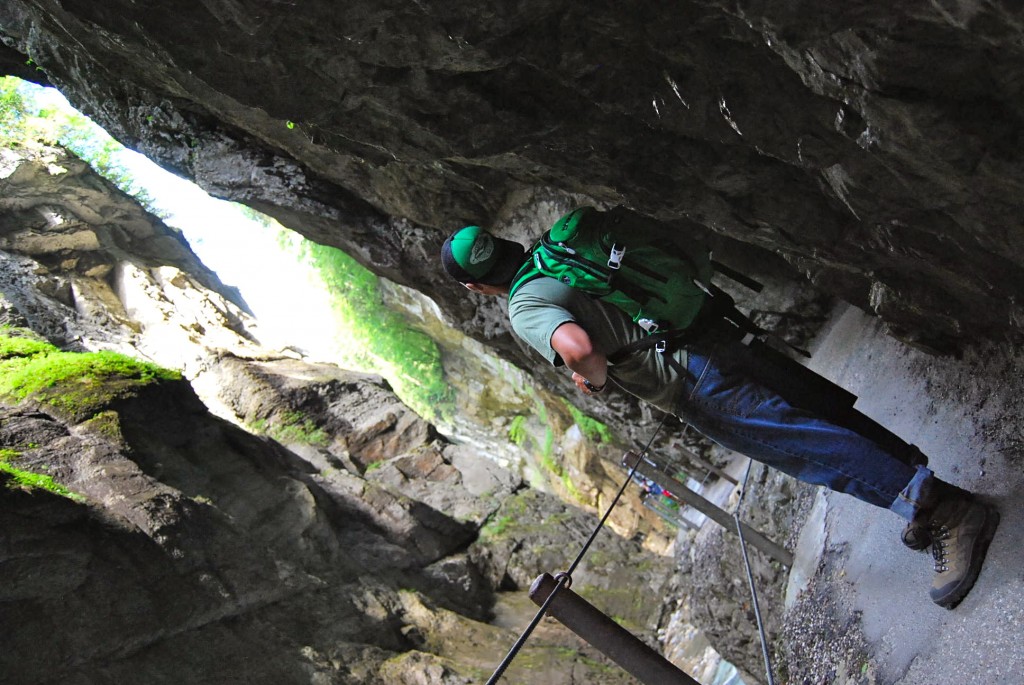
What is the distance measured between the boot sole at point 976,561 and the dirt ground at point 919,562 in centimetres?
3

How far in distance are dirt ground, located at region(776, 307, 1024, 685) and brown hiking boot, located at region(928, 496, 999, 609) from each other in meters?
0.05

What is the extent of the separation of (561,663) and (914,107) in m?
6.60

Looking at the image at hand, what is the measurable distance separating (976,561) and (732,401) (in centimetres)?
138

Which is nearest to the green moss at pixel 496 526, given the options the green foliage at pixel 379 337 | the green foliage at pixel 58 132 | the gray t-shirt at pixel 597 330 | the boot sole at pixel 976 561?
the gray t-shirt at pixel 597 330

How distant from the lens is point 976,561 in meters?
3.51

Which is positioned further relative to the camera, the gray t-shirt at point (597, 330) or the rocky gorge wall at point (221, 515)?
the rocky gorge wall at point (221, 515)

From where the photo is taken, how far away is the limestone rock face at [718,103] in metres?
2.62

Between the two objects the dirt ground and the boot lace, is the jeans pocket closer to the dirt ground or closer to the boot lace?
the boot lace

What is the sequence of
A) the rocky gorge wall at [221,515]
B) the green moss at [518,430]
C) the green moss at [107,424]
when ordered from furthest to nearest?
the green moss at [518,430], the green moss at [107,424], the rocky gorge wall at [221,515]

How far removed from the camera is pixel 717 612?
7.52 metres

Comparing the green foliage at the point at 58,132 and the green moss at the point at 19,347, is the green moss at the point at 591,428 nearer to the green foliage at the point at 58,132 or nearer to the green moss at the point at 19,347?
the green moss at the point at 19,347

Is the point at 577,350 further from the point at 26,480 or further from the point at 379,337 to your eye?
the point at 379,337

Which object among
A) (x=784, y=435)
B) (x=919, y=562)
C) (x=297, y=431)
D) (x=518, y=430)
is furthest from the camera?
(x=518, y=430)

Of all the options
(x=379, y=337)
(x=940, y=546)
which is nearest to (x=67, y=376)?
(x=940, y=546)
